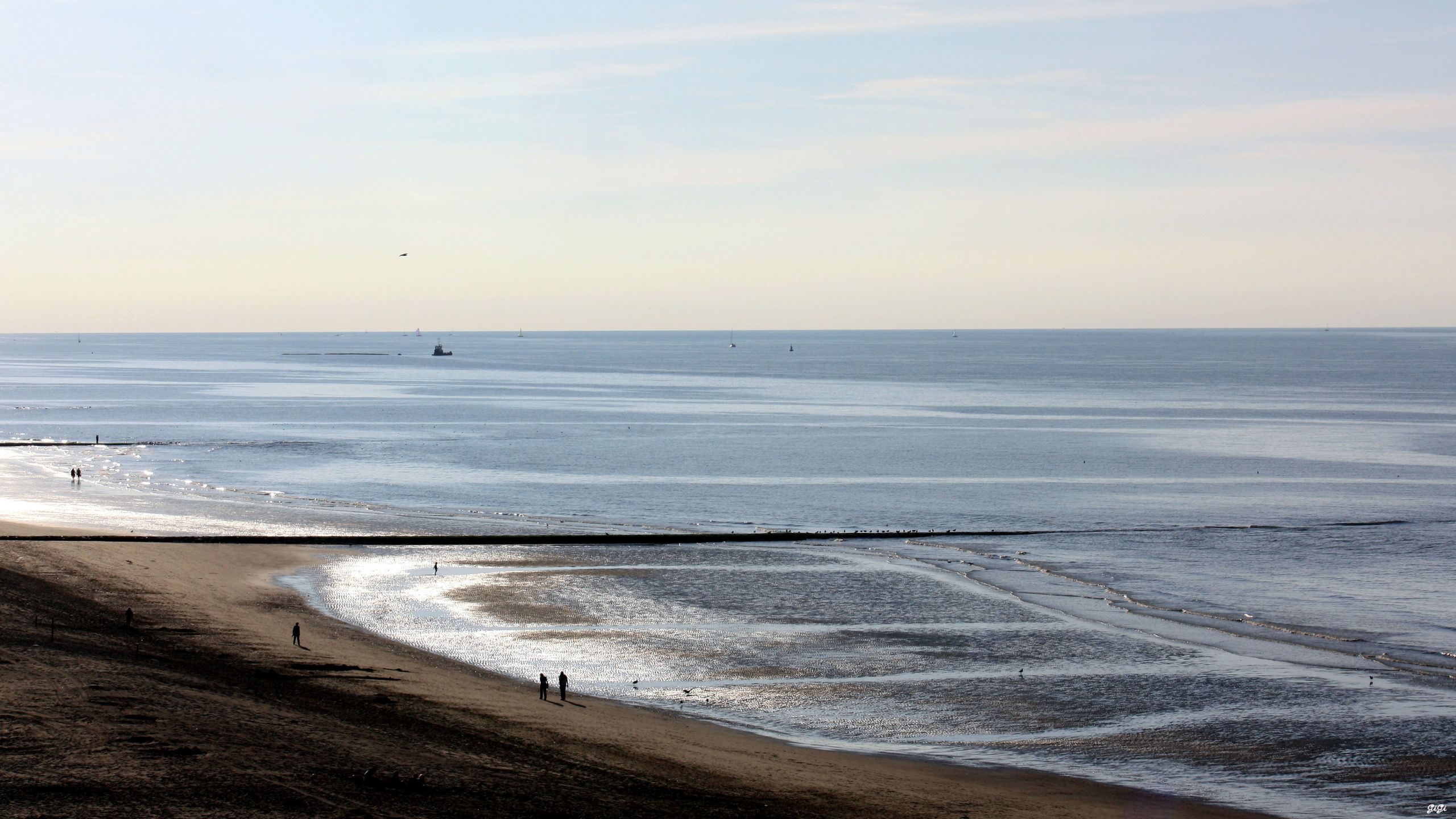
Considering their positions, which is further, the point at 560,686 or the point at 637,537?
the point at 637,537

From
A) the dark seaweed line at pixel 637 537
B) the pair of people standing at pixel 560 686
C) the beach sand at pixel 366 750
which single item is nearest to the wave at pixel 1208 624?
the dark seaweed line at pixel 637 537

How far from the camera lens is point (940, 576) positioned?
52.3 metres

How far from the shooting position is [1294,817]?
25812mm

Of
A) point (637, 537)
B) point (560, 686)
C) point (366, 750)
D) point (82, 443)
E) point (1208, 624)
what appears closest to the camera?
point (366, 750)

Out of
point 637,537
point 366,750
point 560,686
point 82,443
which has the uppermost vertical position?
point 82,443

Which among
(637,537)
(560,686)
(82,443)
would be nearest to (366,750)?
(560,686)

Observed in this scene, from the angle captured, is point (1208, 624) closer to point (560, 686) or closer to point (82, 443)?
point (560, 686)

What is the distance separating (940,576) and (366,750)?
31.0m

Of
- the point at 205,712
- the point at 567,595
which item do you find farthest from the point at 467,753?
the point at 567,595

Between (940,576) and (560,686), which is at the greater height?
(940,576)

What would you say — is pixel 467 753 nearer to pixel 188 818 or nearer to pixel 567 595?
pixel 188 818

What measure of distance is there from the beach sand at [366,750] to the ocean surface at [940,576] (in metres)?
2.15

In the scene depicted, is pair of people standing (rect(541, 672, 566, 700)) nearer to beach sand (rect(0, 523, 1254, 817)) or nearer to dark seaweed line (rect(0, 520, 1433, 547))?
beach sand (rect(0, 523, 1254, 817))

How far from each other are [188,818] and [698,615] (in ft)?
81.0
